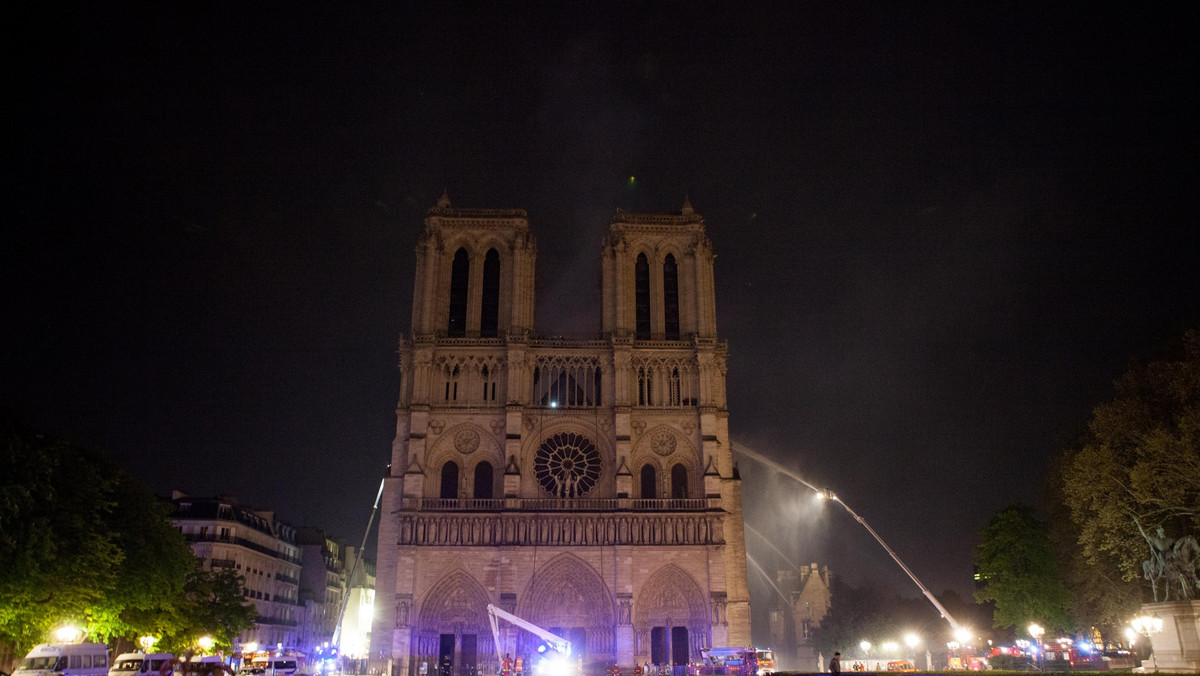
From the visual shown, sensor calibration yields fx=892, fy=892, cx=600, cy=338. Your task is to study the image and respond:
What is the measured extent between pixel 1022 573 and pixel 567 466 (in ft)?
75.2

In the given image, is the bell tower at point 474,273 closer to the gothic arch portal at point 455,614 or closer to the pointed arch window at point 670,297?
the pointed arch window at point 670,297

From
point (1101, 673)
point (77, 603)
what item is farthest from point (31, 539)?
point (1101, 673)

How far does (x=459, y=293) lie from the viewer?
52.9 m

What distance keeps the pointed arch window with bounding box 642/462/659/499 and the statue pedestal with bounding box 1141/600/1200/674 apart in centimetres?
2788

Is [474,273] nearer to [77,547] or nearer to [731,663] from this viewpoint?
[731,663]

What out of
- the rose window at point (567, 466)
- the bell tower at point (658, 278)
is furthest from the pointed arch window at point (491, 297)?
the rose window at point (567, 466)

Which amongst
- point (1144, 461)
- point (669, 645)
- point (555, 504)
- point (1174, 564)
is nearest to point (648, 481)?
point (555, 504)

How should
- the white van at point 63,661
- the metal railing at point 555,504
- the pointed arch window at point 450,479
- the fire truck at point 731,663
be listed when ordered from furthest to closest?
the pointed arch window at point 450,479 → the metal railing at point 555,504 → the fire truck at point 731,663 → the white van at point 63,661

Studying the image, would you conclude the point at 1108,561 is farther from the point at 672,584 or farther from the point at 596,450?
the point at 596,450

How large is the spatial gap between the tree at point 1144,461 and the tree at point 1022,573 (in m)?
12.3

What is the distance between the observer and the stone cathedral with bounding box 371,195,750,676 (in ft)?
148

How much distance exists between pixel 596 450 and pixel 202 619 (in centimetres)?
2136

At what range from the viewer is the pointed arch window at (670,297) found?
52906 mm

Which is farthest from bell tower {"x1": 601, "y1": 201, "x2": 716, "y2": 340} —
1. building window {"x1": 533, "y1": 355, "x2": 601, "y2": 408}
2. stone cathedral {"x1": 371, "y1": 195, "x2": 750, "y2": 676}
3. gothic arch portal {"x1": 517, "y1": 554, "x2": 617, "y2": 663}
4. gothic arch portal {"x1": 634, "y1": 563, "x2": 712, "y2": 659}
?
gothic arch portal {"x1": 634, "y1": 563, "x2": 712, "y2": 659}
